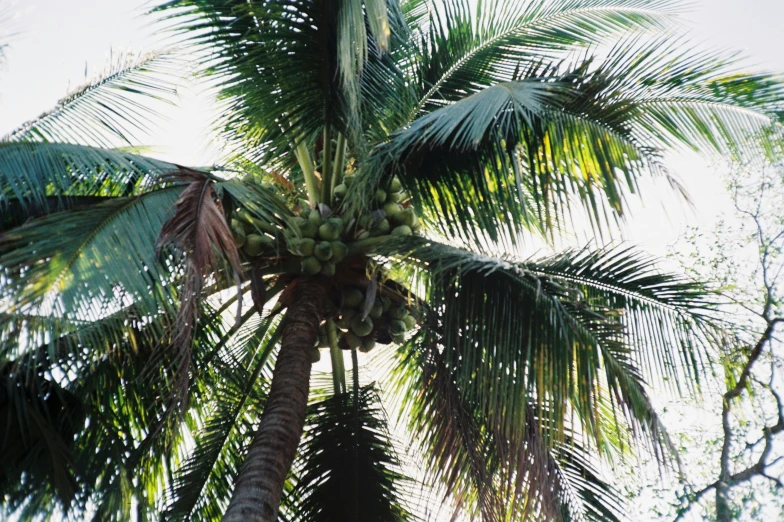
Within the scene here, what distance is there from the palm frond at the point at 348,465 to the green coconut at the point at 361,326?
0.77m

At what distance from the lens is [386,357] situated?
6477 mm

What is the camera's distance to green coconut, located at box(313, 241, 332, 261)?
16.7ft

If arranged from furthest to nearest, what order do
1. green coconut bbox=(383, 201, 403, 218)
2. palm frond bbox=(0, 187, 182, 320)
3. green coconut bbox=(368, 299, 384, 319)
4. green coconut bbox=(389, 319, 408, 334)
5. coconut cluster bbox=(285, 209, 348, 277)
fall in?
green coconut bbox=(389, 319, 408, 334) < green coconut bbox=(368, 299, 384, 319) < green coconut bbox=(383, 201, 403, 218) < coconut cluster bbox=(285, 209, 348, 277) < palm frond bbox=(0, 187, 182, 320)

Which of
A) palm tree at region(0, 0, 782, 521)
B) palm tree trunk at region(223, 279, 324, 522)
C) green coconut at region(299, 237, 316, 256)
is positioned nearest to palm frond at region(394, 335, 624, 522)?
palm tree at region(0, 0, 782, 521)

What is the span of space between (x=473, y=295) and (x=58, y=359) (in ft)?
7.26

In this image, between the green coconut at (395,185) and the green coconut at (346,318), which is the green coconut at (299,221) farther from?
the green coconut at (346,318)

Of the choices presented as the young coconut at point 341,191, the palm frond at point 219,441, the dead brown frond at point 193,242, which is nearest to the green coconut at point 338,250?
the young coconut at point 341,191

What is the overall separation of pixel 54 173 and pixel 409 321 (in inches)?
90.2

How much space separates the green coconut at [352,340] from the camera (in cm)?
565

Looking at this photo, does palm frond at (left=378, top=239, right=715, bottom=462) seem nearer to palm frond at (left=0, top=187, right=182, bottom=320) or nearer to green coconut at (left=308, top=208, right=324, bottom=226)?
green coconut at (left=308, top=208, right=324, bottom=226)

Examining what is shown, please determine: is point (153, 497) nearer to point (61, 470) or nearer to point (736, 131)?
point (61, 470)

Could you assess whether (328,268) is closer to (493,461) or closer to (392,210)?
(392,210)

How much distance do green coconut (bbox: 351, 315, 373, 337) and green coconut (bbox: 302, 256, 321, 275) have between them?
0.47 meters

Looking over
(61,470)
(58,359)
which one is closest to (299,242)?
(58,359)
